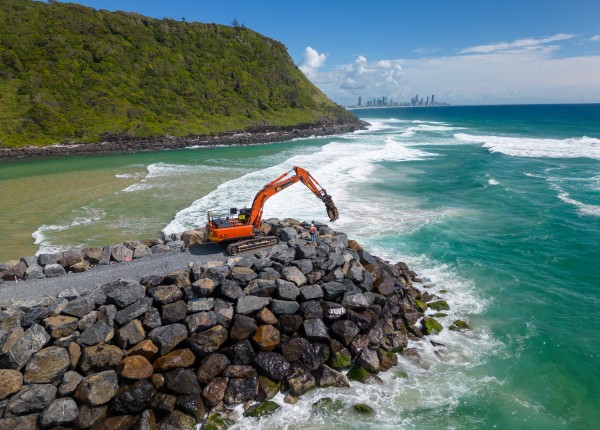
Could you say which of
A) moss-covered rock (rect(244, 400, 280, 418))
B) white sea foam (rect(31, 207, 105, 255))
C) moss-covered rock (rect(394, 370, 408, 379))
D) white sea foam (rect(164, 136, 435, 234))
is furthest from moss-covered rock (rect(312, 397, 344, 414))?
white sea foam (rect(31, 207, 105, 255))

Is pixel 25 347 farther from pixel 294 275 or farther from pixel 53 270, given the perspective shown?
pixel 294 275

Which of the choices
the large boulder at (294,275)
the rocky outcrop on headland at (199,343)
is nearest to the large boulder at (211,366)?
the rocky outcrop on headland at (199,343)

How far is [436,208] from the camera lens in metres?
26.8

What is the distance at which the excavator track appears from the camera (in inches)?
591

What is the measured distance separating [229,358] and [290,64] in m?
112

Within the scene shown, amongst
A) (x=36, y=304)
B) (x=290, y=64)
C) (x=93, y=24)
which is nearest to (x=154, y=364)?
(x=36, y=304)

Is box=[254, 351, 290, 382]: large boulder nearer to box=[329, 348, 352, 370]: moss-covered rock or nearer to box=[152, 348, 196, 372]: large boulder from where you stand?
box=[329, 348, 352, 370]: moss-covered rock

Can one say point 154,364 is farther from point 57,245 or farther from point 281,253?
point 57,245

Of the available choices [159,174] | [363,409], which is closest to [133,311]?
[363,409]

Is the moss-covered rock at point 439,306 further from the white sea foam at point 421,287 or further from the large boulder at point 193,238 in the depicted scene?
the large boulder at point 193,238

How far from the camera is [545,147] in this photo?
5678 cm

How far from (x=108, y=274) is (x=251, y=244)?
5.15 metres

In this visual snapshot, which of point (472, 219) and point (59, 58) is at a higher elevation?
point (59, 58)

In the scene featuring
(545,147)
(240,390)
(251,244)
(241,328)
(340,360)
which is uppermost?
(545,147)
